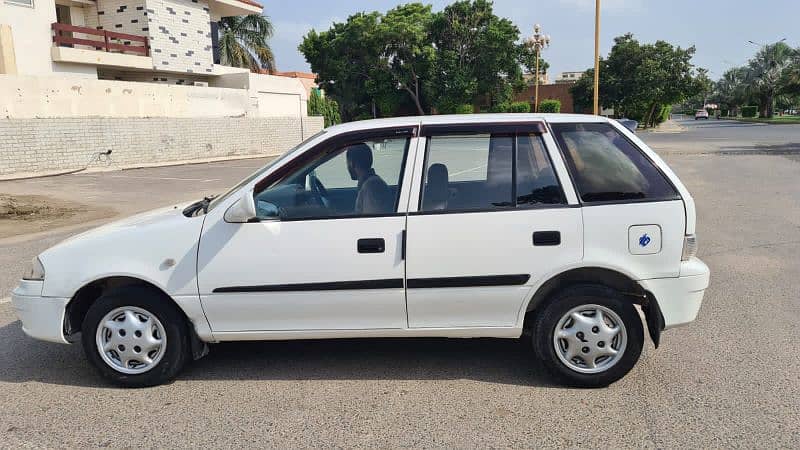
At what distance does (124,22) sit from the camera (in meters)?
28.2

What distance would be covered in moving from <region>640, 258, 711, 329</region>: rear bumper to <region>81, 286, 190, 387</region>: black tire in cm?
291

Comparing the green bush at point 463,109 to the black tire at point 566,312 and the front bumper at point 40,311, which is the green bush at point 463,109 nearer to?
the black tire at point 566,312

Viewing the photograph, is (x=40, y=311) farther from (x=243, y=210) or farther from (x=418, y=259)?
(x=418, y=259)

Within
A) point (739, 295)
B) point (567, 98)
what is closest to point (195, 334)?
point (739, 295)

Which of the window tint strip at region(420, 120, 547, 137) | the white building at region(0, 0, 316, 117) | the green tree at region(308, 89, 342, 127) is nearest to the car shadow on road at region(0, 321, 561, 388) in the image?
the window tint strip at region(420, 120, 547, 137)

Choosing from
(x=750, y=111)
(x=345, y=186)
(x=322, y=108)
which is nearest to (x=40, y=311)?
(x=345, y=186)

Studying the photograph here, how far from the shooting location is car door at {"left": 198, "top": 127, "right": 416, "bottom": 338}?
3.67 meters

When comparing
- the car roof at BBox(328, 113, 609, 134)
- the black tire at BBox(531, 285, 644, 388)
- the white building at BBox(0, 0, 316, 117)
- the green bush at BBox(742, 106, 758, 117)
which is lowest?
the black tire at BBox(531, 285, 644, 388)

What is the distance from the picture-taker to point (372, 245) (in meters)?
3.66

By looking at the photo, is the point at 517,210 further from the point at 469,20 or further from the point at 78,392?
the point at 469,20

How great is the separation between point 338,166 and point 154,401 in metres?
1.88

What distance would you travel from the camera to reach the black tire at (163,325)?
3.77 metres

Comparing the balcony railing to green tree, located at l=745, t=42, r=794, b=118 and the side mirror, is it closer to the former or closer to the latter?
the side mirror

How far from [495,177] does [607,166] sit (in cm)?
71
